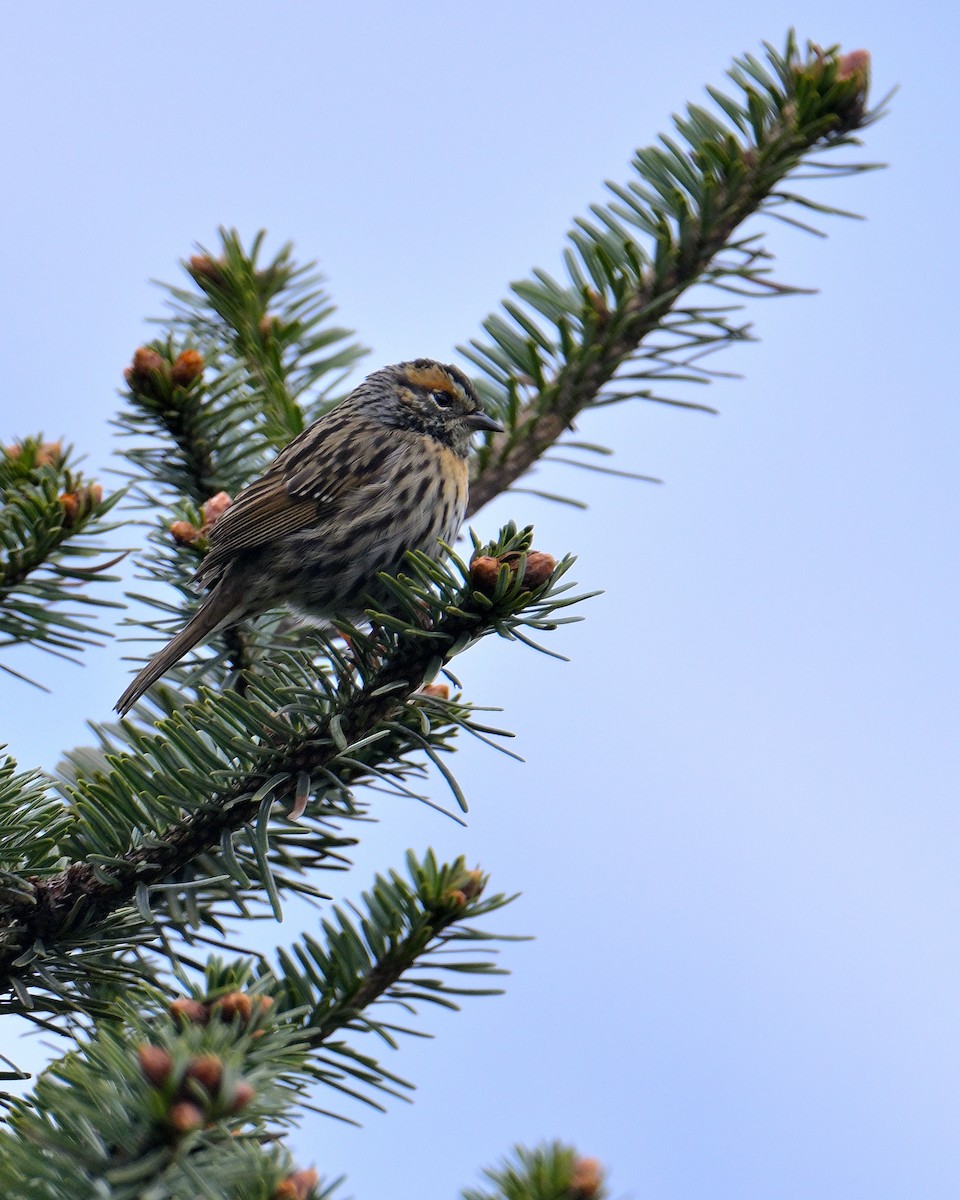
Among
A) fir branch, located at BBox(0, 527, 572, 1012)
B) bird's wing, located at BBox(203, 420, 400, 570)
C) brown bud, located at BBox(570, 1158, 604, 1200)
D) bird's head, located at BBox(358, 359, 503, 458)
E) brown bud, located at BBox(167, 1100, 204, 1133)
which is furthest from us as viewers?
bird's head, located at BBox(358, 359, 503, 458)

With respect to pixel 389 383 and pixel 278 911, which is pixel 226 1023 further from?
pixel 389 383

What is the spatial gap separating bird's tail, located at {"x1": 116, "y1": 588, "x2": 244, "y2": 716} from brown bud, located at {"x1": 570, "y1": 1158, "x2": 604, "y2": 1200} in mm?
1564

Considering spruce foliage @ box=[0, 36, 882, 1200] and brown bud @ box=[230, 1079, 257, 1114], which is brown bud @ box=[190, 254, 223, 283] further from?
brown bud @ box=[230, 1079, 257, 1114]

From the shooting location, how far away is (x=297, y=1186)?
1.21 m

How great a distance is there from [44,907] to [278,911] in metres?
0.33

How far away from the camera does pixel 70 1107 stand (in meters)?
1.20

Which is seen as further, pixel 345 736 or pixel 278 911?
pixel 345 736

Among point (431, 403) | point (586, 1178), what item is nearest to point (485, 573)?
point (586, 1178)

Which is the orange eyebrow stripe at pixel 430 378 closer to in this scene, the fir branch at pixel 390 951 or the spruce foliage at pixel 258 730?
the spruce foliage at pixel 258 730

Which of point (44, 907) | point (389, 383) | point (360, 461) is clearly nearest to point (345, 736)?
point (44, 907)

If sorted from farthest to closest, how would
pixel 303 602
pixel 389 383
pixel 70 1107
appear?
pixel 389 383
pixel 303 602
pixel 70 1107

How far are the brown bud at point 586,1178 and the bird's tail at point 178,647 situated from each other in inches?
61.6

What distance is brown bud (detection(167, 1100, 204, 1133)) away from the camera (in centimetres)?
112

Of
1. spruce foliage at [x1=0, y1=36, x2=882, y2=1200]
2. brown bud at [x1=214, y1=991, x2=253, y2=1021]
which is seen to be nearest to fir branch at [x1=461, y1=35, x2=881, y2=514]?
spruce foliage at [x1=0, y1=36, x2=882, y2=1200]
